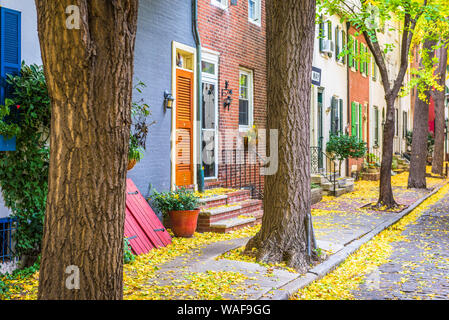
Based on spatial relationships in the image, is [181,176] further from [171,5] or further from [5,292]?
[5,292]

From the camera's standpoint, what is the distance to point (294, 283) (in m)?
5.82

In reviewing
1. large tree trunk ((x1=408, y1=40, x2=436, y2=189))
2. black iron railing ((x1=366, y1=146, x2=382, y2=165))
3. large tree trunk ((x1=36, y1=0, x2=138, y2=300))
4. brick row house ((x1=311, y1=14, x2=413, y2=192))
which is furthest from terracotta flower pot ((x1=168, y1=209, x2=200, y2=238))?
black iron railing ((x1=366, y1=146, x2=382, y2=165))

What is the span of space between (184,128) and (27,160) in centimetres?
451

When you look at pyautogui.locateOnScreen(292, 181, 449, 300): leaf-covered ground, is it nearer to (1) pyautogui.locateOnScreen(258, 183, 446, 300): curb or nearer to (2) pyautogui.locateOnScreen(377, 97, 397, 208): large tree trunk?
(1) pyautogui.locateOnScreen(258, 183, 446, 300): curb

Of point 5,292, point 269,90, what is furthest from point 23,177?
point 269,90

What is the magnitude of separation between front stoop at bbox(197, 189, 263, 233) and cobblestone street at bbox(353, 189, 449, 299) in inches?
116

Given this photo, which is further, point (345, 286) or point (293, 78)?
point (293, 78)

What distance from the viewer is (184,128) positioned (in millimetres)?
10234

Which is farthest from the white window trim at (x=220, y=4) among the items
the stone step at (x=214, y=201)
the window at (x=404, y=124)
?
the window at (x=404, y=124)

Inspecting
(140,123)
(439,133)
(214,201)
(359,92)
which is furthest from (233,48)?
(439,133)

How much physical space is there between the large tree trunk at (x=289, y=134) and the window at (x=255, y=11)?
6690mm

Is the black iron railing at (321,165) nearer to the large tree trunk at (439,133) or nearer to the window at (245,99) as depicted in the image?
the window at (245,99)

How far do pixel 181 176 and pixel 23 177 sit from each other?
4392 mm
